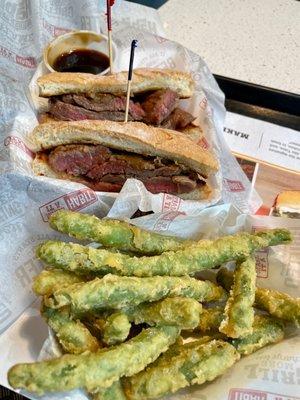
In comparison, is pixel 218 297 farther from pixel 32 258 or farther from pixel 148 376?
pixel 32 258

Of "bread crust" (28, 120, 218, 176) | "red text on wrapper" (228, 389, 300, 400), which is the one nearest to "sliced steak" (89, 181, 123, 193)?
"bread crust" (28, 120, 218, 176)

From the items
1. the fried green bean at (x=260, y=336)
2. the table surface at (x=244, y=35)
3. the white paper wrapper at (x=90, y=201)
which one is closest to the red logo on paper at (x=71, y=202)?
the white paper wrapper at (x=90, y=201)

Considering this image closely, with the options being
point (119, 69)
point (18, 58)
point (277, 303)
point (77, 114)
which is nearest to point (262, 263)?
point (277, 303)

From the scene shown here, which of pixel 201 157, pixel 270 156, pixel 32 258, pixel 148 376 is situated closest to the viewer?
pixel 148 376

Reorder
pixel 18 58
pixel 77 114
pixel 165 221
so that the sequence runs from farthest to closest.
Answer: pixel 18 58 → pixel 77 114 → pixel 165 221

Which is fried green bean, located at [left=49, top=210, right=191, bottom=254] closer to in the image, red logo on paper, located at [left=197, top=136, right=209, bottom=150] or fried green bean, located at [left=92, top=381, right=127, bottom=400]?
fried green bean, located at [left=92, top=381, right=127, bottom=400]

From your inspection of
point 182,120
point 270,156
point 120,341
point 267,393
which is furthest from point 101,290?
point 270,156

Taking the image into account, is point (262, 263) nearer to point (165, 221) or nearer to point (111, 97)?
point (165, 221)
